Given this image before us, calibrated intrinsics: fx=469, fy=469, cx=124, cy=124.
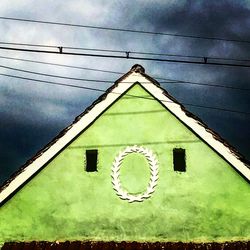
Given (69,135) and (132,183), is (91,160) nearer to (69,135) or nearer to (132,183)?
(69,135)

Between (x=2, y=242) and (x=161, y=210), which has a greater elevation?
(x=161, y=210)

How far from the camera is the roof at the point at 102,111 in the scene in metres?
11.1

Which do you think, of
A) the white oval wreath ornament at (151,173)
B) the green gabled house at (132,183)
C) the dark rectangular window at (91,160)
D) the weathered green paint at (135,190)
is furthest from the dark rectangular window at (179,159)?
the dark rectangular window at (91,160)

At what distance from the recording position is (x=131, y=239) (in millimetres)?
10867

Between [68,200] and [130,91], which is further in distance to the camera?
[130,91]

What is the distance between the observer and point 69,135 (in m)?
11.6

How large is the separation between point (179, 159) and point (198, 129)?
887mm

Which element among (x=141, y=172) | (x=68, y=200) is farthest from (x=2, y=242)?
(x=141, y=172)

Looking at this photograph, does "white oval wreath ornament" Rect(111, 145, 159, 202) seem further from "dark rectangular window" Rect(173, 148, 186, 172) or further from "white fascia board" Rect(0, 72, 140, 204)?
"white fascia board" Rect(0, 72, 140, 204)

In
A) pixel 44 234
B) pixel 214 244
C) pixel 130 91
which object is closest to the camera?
pixel 214 244

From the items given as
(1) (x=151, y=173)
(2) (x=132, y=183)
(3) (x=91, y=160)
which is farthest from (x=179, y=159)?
(3) (x=91, y=160)

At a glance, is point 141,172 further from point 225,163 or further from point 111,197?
point 225,163

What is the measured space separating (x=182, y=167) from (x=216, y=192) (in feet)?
3.45

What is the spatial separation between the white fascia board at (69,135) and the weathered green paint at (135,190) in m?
0.18
